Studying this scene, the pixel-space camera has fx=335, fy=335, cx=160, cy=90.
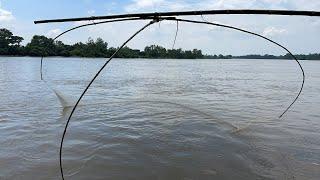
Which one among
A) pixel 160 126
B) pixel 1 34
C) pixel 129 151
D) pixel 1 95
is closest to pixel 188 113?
pixel 160 126

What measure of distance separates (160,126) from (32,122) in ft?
13.4

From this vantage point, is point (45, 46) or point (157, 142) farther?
point (45, 46)

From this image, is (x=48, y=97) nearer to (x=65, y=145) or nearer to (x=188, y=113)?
(x=188, y=113)

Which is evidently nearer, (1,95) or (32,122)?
(32,122)

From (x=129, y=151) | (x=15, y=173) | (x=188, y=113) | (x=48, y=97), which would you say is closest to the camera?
(x=15, y=173)

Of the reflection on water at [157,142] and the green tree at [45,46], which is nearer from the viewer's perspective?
the reflection on water at [157,142]

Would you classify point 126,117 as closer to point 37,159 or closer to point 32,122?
point 32,122

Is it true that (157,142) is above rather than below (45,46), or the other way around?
below

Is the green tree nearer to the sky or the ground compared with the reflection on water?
nearer to the sky

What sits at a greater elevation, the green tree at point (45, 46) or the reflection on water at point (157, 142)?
the green tree at point (45, 46)

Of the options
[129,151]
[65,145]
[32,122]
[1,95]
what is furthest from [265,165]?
[1,95]

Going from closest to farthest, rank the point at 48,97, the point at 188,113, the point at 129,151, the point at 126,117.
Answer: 1. the point at 129,151
2. the point at 126,117
3. the point at 188,113
4. the point at 48,97

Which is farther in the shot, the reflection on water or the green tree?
the green tree

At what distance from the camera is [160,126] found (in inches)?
408
